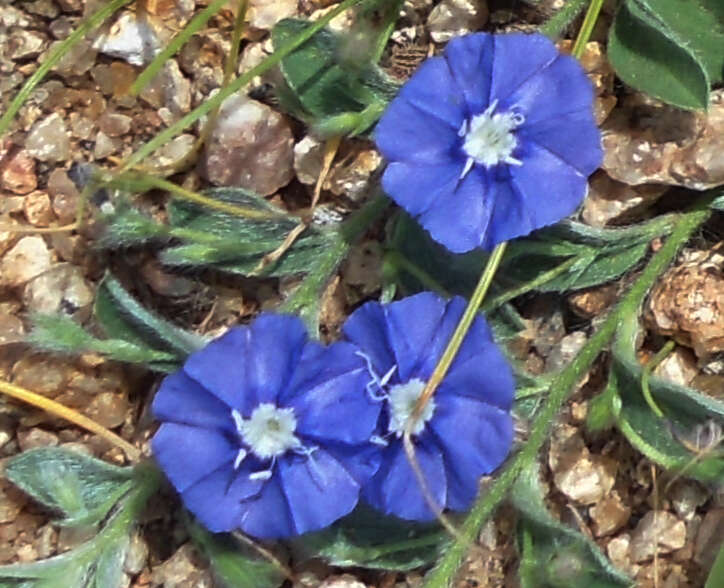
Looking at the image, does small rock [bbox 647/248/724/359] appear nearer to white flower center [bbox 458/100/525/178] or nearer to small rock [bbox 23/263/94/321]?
white flower center [bbox 458/100/525/178]

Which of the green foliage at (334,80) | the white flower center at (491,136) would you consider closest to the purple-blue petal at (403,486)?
the white flower center at (491,136)

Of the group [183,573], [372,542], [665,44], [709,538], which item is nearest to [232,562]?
[183,573]

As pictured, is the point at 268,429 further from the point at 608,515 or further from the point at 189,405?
the point at 608,515

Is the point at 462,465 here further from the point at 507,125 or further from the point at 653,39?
the point at 653,39

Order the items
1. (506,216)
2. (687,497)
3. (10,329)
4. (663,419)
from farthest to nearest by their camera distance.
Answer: (10,329) → (687,497) → (663,419) → (506,216)

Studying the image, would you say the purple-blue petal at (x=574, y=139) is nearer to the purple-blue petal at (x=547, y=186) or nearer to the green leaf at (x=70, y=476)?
the purple-blue petal at (x=547, y=186)

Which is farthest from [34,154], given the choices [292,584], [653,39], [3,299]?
[653,39]
